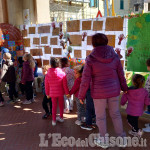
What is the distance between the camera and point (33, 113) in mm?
4734

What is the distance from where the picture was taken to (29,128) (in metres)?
3.95

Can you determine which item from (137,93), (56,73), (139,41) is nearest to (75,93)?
(56,73)

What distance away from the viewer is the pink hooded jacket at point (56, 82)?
3766 mm

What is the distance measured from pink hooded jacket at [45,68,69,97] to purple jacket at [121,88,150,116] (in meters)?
1.25

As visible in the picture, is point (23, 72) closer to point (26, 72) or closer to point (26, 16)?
point (26, 72)

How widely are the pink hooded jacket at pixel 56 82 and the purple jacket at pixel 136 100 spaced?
4.09 feet

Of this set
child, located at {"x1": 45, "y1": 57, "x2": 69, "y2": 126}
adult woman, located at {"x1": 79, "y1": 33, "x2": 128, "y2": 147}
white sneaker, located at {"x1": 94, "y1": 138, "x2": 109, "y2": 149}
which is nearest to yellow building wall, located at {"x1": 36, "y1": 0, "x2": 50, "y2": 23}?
child, located at {"x1": 45, "y1": 57, "x2": 69, "y2": 126}

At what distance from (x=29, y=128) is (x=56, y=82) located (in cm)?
116

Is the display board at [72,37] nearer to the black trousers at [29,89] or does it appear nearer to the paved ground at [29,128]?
the black trousers at [29,89]

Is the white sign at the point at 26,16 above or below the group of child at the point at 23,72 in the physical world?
above

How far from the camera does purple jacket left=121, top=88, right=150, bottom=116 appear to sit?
3145 mm

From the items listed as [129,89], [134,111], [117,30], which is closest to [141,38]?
[117,30]

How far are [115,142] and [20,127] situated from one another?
2.03 metres

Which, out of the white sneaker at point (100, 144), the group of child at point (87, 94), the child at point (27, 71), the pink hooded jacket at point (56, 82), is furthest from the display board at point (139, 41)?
the child at point (27, 71)
